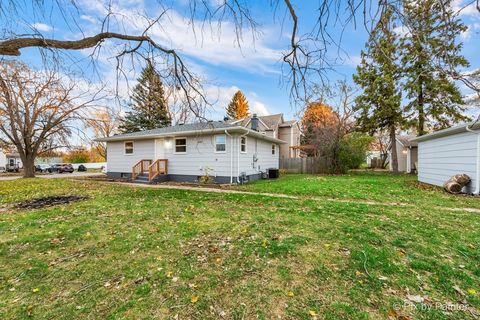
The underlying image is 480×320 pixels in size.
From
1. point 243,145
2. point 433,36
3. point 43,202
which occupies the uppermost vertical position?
point 433,36

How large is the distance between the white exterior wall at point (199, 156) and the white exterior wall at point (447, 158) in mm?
8773

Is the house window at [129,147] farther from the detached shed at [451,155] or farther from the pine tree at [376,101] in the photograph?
the pine tree at [376,101]

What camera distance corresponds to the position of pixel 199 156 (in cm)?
1288

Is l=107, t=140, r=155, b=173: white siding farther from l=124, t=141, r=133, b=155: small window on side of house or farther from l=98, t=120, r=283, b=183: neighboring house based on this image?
l=124, t=141, r=133, b=155: small window on side of house

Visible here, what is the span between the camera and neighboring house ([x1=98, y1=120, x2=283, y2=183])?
12042mm

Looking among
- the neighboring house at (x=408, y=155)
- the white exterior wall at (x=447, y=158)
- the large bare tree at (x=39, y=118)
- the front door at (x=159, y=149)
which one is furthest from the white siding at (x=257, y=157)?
the neighboring house at (x=408, y=155)

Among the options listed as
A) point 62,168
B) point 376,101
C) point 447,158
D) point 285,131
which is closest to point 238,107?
point 285,131

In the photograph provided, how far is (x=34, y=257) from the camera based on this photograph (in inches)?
131

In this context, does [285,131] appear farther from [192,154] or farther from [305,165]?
[192,154]

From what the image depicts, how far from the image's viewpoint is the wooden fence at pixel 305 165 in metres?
18.8

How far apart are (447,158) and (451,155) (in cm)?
36

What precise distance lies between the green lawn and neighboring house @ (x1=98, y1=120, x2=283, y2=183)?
22.6ft

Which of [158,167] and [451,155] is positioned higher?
[451,155]

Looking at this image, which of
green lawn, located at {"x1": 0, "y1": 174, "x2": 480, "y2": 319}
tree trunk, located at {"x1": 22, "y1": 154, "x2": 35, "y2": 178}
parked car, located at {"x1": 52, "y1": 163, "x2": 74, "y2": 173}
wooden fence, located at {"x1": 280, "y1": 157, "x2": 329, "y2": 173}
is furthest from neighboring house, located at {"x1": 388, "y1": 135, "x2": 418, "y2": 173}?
parked car, located at {"x1": 52, "y1": 163, "x2": 74, "y2": 173}
